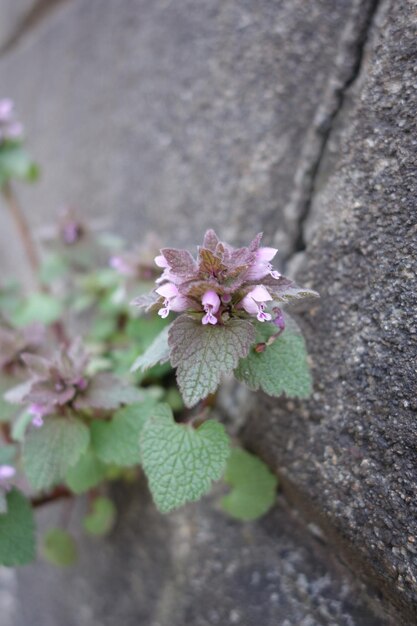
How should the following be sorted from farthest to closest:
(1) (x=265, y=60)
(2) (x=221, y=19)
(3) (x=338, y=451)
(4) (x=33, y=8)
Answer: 1. (4) (x=33, y=8)
2. (2) (x=221, y=19)
3. (1) (x=265, y=60)
4. (3) (x=338, y=451)

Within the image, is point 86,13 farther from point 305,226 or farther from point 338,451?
point 338,451

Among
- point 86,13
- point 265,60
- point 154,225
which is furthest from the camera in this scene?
point 86,13

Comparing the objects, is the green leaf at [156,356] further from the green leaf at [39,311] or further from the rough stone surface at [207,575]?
the green leaf at [39,311]

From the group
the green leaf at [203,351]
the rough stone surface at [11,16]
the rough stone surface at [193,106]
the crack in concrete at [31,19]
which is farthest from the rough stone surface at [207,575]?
the rough stone surface at [11,16]

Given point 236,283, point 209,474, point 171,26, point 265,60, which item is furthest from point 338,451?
point 171,26

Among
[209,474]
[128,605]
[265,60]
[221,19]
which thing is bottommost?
[128,605]

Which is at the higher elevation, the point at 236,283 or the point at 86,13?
the point at 86,13

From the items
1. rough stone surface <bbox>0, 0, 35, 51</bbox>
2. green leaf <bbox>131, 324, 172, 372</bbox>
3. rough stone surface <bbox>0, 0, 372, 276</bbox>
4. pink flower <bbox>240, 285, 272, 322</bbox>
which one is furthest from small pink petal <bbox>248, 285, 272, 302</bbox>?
rough stone surface <bbox>0, 0, 35, 51</bbox>
